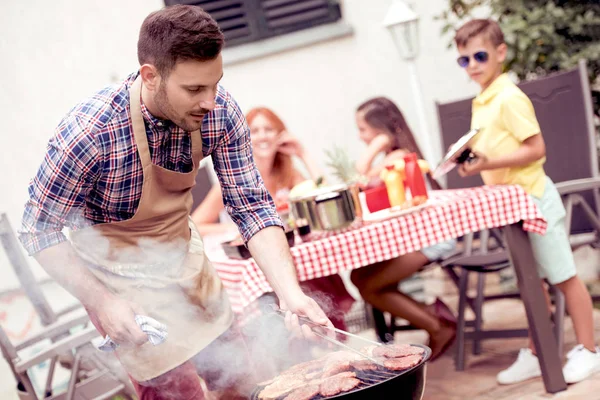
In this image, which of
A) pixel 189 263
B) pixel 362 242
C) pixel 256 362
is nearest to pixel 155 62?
pixel 189 263

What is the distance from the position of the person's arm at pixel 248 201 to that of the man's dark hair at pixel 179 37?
0.36 m

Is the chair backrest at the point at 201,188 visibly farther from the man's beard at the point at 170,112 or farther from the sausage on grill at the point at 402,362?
the sausage on grill at the point at 402,362

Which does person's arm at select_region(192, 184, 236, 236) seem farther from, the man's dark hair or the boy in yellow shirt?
the man's dark hair

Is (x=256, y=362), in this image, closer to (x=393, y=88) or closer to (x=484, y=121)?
(x=484, y=121)

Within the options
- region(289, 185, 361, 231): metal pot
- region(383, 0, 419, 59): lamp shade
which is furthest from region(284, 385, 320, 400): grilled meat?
region(383, 0, 419, 59): lamp shade

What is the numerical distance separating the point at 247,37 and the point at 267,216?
3.73m

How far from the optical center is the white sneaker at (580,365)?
11.2 feet

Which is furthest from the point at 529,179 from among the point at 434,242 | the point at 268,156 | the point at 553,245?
the point at 268,156

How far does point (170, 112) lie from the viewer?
204cm

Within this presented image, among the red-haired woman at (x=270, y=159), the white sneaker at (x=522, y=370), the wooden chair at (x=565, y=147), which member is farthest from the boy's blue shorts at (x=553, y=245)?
the red-haired woman at (x=270, y=159)

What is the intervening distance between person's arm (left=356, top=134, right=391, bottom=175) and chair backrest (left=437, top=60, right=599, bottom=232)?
0.84 metres

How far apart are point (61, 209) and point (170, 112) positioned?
15.6 inches

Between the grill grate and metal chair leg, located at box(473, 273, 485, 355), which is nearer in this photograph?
the grill grate

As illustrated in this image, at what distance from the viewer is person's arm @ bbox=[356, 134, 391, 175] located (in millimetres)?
4520
